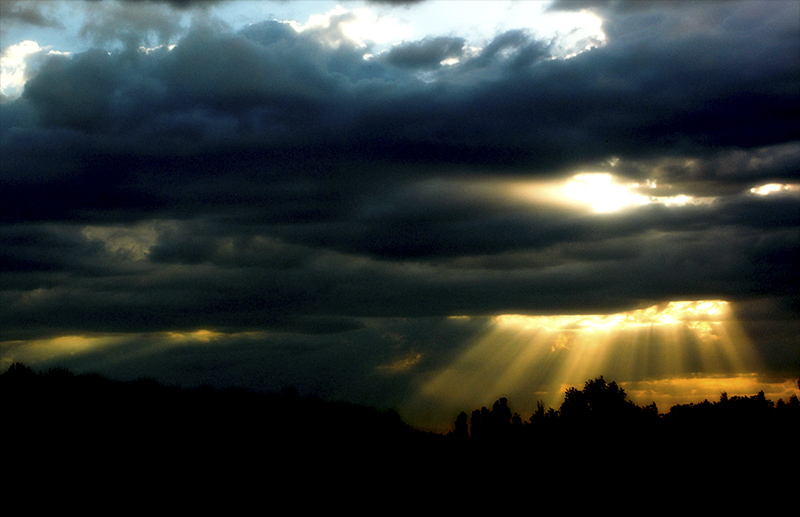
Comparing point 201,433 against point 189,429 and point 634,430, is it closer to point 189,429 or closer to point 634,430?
point 189,429

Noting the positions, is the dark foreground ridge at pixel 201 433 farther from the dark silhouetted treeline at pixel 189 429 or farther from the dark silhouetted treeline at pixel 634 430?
the dark silhouetted treeline at pixel 634 430

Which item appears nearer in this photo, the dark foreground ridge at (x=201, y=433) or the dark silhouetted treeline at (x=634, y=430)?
the dark foreground ridge at (x=201, y=433)

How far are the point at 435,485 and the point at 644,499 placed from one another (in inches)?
1490

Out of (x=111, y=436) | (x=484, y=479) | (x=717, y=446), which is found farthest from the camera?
(x=717, y=446)

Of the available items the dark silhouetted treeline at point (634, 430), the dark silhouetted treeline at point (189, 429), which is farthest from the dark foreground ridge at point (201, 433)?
the dark silhouetted treeline at point (634, 430)

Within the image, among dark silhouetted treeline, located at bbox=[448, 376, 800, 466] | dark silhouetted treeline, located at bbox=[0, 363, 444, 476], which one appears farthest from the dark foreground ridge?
dark silhouetted treeline, located at bbox=[448, 376, 800, 466]

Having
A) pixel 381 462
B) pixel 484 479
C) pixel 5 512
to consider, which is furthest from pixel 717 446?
pixel 5 512

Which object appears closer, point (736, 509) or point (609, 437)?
point (736, 509)

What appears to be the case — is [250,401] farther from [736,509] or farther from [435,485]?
[736,509]

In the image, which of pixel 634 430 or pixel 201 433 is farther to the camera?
pixel 634 430

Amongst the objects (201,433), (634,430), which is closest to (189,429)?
(201,433)

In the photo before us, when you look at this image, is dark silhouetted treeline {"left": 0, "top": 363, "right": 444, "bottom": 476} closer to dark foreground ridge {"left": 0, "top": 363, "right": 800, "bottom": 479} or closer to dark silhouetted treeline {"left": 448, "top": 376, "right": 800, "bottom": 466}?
dark foreground ridge {"left": 0, "top": 363, "right": 800, "bottom": 479}

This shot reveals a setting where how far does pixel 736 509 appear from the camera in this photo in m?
89.8

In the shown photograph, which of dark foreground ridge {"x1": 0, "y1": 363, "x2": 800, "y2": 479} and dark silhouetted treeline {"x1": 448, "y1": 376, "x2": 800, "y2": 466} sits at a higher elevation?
dark foreground ridge {"x1": 0, "y1": 363, "x2": 800, "y2": 479}
